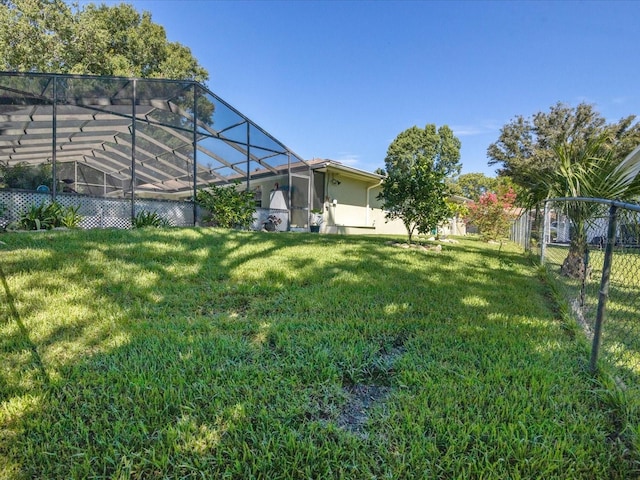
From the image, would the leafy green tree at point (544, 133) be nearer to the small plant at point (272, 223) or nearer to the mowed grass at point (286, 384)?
the small plant at point (272, 223)

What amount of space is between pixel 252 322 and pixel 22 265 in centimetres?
283

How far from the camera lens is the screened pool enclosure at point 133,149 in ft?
24.4

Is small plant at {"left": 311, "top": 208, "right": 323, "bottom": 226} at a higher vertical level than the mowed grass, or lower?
higher

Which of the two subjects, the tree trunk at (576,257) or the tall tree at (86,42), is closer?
the tree trunk at (576,257)

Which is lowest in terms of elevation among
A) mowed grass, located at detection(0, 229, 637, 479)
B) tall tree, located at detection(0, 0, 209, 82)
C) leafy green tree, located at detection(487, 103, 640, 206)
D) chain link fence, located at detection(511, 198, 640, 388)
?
mowed grass, located at detection(0, 229, 637, 479)

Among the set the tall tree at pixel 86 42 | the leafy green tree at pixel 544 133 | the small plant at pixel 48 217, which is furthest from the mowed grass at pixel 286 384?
the leafy green tree at pixel 544 133

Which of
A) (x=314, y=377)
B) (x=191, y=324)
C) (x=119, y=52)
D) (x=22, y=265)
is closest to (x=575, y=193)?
(x=314, y=377)

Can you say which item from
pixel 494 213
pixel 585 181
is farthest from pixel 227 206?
pixel 585 181

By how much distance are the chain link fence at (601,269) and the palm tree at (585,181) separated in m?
0.02

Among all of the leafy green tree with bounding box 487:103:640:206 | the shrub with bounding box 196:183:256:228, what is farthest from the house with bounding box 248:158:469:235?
the leafy green tree with bounding box 487:103:640:206

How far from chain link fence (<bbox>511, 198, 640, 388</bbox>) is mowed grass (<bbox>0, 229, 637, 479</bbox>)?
0.24 meters

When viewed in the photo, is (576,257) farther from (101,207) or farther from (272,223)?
(101,207)

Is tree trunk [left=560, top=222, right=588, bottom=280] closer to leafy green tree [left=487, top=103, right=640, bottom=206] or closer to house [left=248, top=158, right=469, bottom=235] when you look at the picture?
house [left=248, top=158, right=469, bottom=235]

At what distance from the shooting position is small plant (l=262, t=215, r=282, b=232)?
1068 centimetres
